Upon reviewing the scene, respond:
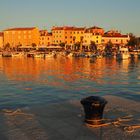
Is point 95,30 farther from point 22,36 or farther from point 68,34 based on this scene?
point 22,36

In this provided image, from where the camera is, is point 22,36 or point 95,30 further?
point 95,30

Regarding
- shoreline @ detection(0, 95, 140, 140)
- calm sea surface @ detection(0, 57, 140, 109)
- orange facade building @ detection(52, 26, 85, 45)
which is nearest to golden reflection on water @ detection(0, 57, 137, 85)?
calm sea surface @ detection(0, 57, 140, 109)

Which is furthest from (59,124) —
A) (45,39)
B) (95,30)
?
(95,30)

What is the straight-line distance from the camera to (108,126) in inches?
350

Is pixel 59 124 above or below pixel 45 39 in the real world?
below

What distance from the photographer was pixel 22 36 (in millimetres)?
169125

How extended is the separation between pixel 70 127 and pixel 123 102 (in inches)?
190

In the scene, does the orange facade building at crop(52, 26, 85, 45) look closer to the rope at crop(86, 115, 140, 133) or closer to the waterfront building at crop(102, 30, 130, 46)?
the waterfront building at crop(102, 30, 130, 46)

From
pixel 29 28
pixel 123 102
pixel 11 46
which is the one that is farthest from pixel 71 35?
pixel 123 102

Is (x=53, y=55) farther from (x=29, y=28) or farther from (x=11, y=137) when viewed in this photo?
(x=11, y=137)

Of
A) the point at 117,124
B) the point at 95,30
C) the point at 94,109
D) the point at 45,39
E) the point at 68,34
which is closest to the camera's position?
the point at 94,109

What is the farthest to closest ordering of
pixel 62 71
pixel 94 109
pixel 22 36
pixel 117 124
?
pixel 22 36 < pixel 62 71 < pixel 117 124 < pixel 94 109

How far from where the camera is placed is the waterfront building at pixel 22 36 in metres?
166

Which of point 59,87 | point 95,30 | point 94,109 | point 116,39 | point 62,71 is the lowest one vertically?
point 62,71
